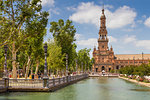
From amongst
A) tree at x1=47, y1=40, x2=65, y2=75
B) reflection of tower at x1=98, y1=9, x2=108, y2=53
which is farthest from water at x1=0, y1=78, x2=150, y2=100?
reflection of tower at x1=98, y1=9, x2=108, y2=53

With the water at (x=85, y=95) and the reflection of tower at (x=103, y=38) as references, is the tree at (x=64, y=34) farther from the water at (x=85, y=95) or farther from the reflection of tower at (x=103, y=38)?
the reflection of tower at (x=103, y=38)

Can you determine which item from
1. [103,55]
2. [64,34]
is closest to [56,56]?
[64,34]

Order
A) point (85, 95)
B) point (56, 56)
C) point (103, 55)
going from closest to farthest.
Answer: point (85, 95) < point (56, 56) < point (103, 55)

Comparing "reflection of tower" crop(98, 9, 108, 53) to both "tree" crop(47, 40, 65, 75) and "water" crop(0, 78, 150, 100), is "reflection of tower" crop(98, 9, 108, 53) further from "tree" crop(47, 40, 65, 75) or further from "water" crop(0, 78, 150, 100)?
"water" crop(0, 78, 150, 100)

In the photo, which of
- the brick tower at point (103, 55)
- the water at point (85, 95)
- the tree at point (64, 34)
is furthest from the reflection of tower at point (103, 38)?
the water at point (85, 95)

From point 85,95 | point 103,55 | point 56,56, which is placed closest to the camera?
point 85,95

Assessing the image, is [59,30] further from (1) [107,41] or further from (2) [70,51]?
(1) [107,41]

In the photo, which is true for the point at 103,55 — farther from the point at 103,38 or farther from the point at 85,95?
the point at 85,95

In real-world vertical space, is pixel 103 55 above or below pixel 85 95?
above

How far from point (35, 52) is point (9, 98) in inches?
920

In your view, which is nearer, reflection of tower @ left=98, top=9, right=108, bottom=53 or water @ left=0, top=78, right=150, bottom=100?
water @ left=0, top=78, right=150, bottom=100

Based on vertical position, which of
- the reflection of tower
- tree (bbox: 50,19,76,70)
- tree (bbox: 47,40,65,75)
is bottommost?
tree (bbox: 47,40,65,75)

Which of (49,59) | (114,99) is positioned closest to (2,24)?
(114,99)

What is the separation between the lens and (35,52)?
1646 inches
